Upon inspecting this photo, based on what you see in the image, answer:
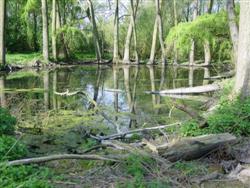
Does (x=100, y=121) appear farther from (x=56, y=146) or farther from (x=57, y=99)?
(x=57, y=99)

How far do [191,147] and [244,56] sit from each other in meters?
3.61

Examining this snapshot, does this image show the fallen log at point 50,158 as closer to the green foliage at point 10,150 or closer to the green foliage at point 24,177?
the green foliage at point 24,177

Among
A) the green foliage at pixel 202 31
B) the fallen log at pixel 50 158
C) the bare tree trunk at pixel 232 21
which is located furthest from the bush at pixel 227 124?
the green foliage at pixel 202 31

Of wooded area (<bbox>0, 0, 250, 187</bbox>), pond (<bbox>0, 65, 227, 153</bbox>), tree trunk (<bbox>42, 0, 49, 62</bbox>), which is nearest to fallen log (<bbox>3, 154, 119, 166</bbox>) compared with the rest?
wooded area (<bbox>0, 0, 250, 187</bbox>)

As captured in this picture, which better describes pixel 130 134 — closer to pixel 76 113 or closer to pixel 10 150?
pixel 76 113

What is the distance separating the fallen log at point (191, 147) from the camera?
526 cm

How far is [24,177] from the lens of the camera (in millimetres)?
4211

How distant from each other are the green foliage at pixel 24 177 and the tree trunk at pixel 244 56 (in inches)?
203

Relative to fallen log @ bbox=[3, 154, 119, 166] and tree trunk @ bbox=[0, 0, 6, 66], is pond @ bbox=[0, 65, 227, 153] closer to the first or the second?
Answer: fallen log @ bbox=[3, 154, 119, 166]

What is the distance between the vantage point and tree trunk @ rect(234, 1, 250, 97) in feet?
26.5

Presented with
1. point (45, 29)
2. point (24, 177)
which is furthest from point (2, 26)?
point (24, 177)

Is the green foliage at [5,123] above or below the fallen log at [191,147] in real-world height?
above

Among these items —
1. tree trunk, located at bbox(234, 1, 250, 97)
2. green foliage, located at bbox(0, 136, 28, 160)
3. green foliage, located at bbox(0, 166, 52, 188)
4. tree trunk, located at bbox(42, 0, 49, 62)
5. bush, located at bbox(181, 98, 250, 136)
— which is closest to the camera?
green foliage, located at bbox(0, 166, 52, 188)

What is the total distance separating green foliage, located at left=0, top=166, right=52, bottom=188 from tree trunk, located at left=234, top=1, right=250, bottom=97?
5.16 meters
